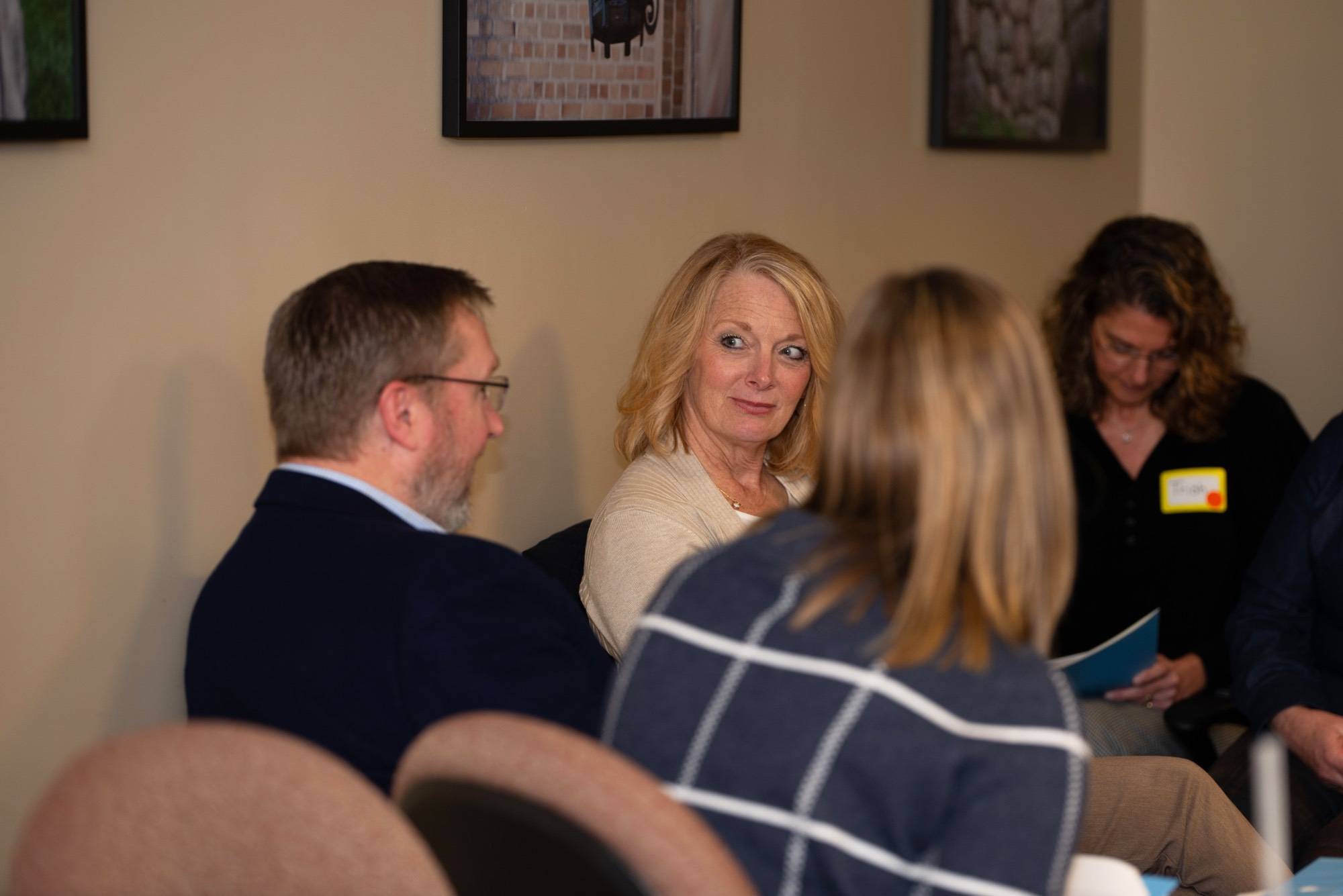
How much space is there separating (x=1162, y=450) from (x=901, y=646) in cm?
244

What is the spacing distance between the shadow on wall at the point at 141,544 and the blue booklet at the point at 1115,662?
5.70ft

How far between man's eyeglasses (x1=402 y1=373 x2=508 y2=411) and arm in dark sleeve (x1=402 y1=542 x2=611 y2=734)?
0.25m

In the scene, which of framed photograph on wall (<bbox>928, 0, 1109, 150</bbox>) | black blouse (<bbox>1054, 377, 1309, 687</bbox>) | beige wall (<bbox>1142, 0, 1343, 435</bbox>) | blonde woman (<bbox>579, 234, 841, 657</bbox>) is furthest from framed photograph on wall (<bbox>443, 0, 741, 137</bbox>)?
beige wall (<bbox>1142, 0, 1343, 435</bbox>)

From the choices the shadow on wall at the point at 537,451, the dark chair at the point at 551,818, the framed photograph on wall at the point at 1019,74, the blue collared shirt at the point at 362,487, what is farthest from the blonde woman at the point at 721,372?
the framed photograph on wall at the point at 1019,74

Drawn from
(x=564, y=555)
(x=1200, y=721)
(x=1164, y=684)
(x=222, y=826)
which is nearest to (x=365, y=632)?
(x=222, y=826)

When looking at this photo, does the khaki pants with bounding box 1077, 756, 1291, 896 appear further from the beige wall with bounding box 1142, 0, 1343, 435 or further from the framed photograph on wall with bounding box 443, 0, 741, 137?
the beige wall with bounding box 1142, 0, 1343, 435

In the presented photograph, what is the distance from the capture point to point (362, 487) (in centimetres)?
183

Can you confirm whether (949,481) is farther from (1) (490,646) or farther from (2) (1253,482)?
(2) (1253,482)

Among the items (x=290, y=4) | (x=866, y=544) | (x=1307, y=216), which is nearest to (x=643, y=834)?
(x=866, y=544)

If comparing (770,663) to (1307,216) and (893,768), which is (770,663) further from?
(1307,216)

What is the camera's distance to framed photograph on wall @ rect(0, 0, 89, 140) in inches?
71.2

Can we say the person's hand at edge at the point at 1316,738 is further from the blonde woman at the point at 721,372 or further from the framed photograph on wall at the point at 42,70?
the framed photograph on wall at the point at 42,70

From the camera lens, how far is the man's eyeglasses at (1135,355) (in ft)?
11.3

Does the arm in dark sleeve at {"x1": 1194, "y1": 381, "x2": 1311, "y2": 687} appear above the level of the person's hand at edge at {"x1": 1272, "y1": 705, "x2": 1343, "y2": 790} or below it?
above
